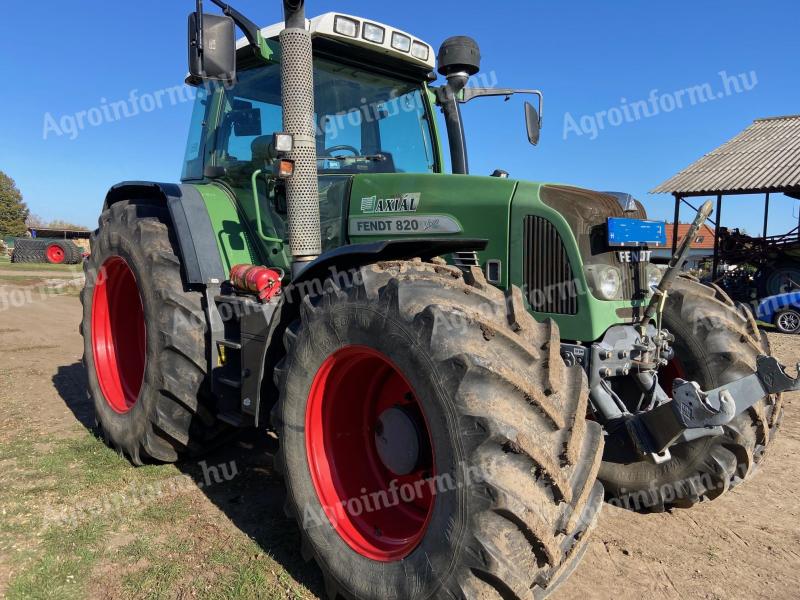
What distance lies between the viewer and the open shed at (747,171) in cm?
1478

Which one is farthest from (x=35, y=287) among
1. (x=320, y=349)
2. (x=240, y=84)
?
(x=320, y=349)

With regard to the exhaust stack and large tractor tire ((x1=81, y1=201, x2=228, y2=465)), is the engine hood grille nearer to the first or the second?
the exhaust stack

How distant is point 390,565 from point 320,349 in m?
0.91

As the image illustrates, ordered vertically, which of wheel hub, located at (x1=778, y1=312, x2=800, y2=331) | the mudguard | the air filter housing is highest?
the air filter housing

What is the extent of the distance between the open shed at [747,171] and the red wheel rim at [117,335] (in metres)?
12.3

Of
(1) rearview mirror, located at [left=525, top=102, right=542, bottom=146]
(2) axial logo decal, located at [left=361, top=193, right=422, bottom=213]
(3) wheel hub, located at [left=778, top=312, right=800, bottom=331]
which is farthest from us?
(3) wheel hub, located at [left=778, top=312, right=800, bottom=331]

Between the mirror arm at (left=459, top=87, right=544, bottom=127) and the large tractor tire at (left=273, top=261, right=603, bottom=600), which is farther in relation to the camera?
the mirror arm at (left=459, top=87, right=544, bottom=127)

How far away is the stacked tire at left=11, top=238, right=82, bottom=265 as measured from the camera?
92.4 ft

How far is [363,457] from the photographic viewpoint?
2932 mm

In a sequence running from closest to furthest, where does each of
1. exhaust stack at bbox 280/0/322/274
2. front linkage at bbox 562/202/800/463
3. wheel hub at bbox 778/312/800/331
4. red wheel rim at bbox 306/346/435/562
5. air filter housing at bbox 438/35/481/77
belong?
front linkage at bbox 562/202/800/463 → red wheel rim at bbox 306/346/435/562 → exhaust stack at bbox 280/0/322/274 → air filter housing at bbox 438/35/481/77 → wheel hub at bbox 778/312/800/331

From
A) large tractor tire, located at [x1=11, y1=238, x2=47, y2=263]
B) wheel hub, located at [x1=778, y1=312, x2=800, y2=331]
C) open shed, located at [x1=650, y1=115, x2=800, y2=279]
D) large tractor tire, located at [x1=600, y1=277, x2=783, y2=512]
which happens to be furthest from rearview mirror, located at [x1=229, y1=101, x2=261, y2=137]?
large tractor tire, located at [x1=11, y1=238, x2=47, y2=263]

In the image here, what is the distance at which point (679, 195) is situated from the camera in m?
16.1

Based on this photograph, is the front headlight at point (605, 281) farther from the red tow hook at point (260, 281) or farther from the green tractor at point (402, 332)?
the red tow hook at point (260, 281)

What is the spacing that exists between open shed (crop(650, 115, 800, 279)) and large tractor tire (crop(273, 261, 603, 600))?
12.9 metres
